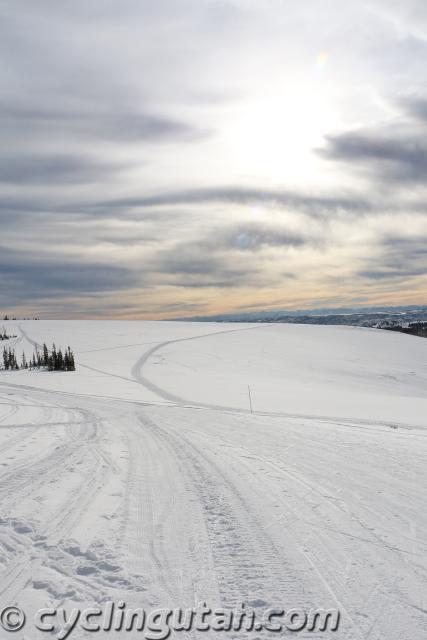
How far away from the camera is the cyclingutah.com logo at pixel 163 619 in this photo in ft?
9.50

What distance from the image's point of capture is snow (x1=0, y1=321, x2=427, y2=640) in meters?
3.26

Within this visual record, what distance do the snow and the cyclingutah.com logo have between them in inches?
2.4

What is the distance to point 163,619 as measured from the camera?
2990 mm

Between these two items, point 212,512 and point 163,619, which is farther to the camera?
point 212,512

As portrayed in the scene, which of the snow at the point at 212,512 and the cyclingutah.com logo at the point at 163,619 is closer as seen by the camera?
the cyclingutah.com logo at the point at 163,619

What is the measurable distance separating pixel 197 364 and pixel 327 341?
70.5 ft

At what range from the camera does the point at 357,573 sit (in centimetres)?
355

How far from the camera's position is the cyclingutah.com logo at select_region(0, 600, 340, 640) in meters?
2.89

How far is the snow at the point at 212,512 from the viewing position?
10.7 feet

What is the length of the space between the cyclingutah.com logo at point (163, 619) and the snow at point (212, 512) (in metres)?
0.06

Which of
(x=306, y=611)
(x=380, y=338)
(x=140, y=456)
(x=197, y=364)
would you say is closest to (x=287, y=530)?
(x=306, y=611)

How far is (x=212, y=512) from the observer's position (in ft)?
15.8

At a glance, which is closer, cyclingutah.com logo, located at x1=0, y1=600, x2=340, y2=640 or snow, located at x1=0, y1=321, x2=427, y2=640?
cyclingutah.com logo, located at x1=0, y1=600, x2=340, y2=640

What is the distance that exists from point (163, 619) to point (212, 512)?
1.86 meters
